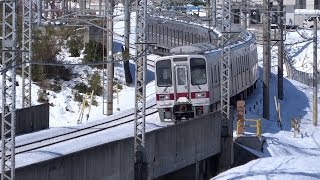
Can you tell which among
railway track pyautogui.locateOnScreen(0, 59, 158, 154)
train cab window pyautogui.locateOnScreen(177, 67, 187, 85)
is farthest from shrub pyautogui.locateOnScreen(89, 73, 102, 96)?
train cab window pyautogui.locateOnScreen(177, 67, 187, 85)

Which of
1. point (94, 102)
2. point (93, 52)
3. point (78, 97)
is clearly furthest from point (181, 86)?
point (93, 52)

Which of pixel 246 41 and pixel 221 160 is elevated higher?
pixel 246 41

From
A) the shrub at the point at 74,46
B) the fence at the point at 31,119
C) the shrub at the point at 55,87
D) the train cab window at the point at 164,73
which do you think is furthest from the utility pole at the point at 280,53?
the fence at the point at 31,119

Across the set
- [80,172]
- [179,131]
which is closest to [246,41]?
[179,131]

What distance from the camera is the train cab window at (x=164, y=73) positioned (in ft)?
97.3

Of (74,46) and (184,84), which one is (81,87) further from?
(184,84)

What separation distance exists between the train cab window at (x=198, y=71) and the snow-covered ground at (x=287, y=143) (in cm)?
292

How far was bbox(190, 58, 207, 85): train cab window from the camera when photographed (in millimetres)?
29688

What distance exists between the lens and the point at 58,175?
654 inches

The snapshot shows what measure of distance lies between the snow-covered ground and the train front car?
262 cm

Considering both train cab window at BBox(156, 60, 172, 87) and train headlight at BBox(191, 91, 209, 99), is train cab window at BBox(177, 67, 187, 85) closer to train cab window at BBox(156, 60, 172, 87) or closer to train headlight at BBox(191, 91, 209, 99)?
train cab window at BBox(156, 60, 172, 87)

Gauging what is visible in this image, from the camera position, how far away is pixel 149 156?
2078 centimetres

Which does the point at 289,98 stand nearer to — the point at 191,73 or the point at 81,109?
the point at 81,109

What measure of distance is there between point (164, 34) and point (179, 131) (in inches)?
1310
